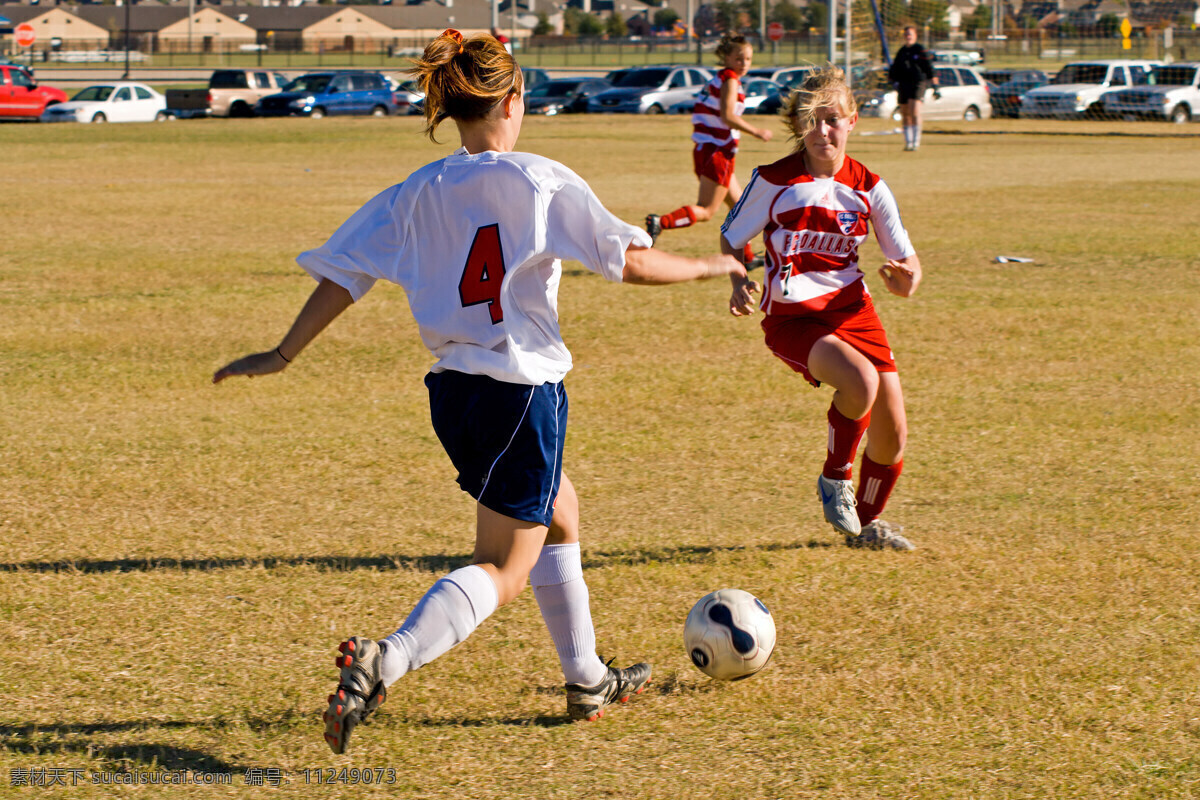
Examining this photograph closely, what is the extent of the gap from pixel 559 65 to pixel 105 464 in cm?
7763

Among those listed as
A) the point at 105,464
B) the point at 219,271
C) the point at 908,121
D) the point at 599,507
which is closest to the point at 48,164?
the point at 219,271

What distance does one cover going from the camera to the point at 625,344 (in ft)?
29.7

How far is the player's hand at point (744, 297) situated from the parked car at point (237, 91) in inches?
1520

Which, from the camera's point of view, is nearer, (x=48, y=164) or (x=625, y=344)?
(x=625, y=344)

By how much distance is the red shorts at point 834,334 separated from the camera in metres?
5.07

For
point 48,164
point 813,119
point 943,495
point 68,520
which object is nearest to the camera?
point 813,119

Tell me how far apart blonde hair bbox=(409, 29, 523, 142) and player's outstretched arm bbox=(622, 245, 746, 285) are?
1.72 feet

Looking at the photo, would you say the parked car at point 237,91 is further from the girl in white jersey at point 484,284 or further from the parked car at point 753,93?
the girl in white jersey at point 484,284

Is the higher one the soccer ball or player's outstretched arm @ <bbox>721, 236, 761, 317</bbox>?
player's outstretched arm @ <bbox>721, 236, 761, 317</bbox>

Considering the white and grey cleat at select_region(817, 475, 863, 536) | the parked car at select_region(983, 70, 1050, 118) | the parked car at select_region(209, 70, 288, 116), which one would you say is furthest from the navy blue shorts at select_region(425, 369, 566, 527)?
the parked car at select_region(209, 70, 288, 116)

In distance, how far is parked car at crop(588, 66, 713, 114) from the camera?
39.2 meters

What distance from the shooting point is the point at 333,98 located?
3922 cm

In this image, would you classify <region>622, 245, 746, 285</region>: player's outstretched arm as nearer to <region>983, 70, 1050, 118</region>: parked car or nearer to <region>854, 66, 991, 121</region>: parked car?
<region>854, 66, 991, 121</region>: parked car

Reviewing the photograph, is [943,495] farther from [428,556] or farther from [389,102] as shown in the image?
[389,102]
